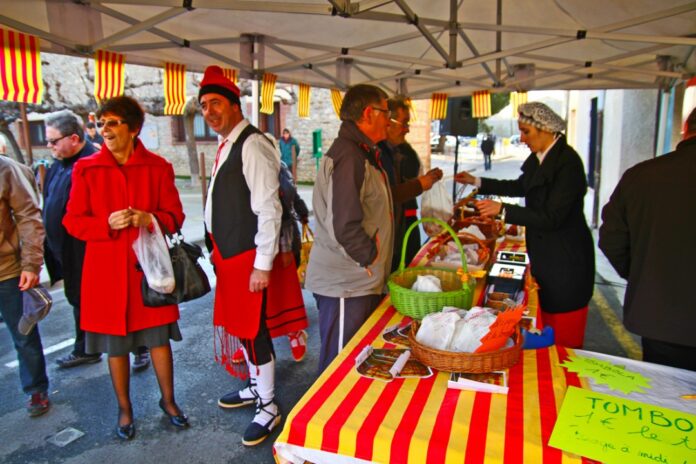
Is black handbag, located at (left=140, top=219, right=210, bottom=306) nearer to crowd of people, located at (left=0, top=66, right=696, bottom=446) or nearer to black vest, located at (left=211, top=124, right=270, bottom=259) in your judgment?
crowd of people, located at (left=0, top=66, right=696, bottom=446)

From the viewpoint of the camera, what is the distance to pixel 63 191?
3104 mm

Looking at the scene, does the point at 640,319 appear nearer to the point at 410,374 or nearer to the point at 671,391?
the point at 671,391

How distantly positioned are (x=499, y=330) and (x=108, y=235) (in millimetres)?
1818

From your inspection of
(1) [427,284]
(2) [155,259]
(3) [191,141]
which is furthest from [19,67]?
(3) [191,141]

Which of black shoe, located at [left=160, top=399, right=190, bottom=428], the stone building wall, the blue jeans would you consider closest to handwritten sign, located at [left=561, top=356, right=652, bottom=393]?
black shoe, located at [left=160, top=399, right=190, bottom=428]

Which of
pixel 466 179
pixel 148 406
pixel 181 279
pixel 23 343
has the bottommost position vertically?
pixel 148 406

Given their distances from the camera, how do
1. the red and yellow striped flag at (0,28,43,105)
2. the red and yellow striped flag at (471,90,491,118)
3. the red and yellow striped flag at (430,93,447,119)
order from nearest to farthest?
the red and yellow striped flag at (0,28,43,105)
the red and yellow striped flag at (471,90,491,118)
the red and yellow striped flag at (430,93,447,119)

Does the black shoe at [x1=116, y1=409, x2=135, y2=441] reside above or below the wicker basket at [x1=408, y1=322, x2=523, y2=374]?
below

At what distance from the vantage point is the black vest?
2357mm

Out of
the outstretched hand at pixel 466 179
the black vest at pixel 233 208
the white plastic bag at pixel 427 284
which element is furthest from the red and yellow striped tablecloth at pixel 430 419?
the outstretched hand at pixel 466 179

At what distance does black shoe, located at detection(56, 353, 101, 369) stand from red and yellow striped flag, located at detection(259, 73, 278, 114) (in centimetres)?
279

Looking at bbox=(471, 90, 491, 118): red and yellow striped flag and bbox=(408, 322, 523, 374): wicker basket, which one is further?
bbox=(471, 90, 491, 118): red and yellow striped flag

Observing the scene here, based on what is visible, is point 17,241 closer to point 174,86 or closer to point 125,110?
point 125,110

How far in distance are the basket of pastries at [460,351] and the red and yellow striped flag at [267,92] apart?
3850 mm
